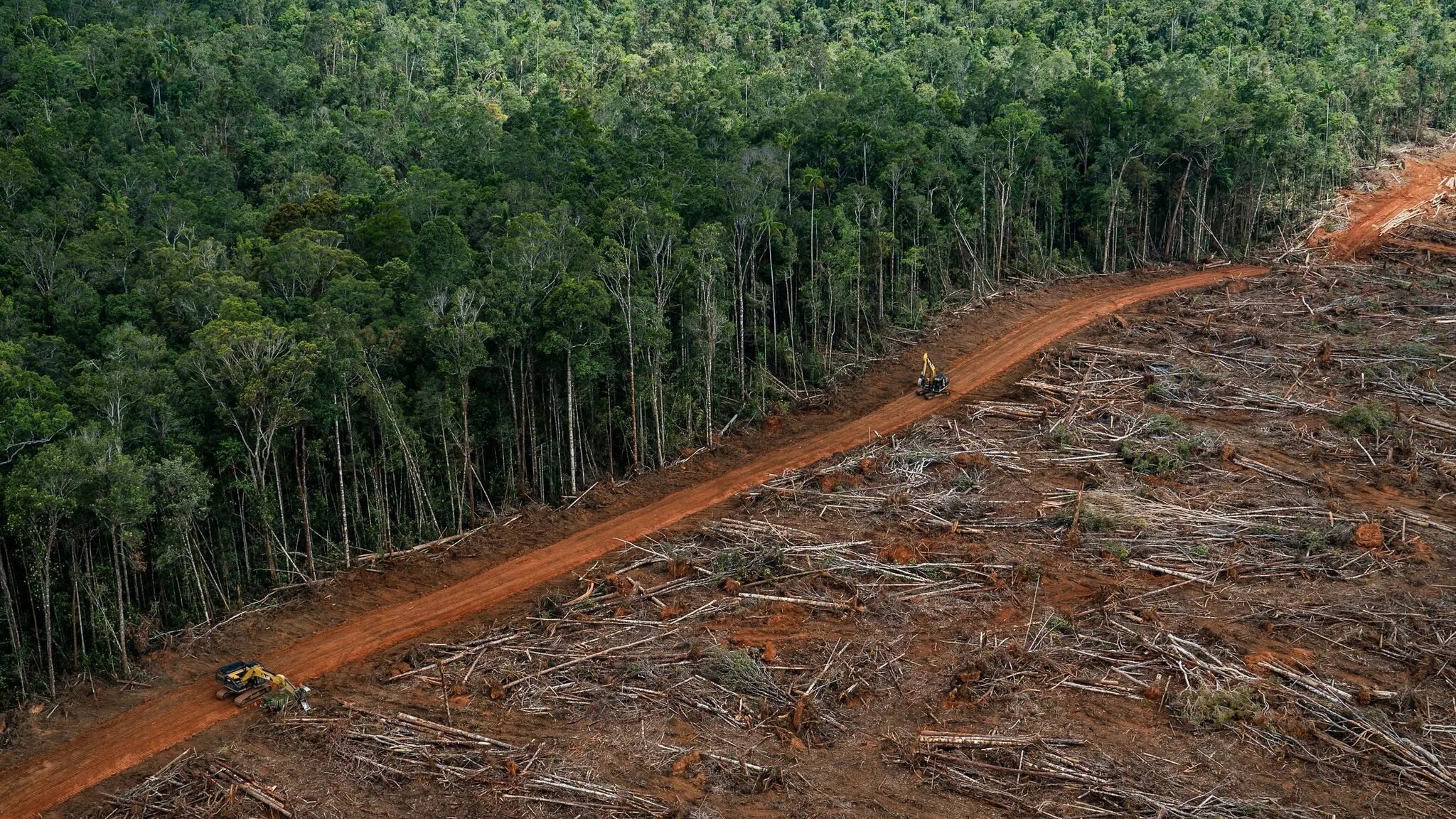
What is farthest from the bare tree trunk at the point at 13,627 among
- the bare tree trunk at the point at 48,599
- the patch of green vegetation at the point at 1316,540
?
the patch of green vegetation at the point at 1316,540

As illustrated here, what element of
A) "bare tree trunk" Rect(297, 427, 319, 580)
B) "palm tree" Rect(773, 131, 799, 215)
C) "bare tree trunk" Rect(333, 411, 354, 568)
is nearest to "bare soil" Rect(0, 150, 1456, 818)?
"bare tree trunk" Rect(333, 411, 354, 568)

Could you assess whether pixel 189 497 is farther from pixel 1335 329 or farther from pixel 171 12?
pixel 171 12

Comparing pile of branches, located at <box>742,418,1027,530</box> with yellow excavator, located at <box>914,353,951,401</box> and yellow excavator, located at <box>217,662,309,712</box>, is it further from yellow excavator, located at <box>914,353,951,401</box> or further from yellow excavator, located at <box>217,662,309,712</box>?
yellow excavator, located at <box>217,662,309,712</box>

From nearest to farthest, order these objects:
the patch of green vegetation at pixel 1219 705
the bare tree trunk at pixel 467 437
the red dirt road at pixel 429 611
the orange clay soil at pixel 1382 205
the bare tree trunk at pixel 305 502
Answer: the patch of green vegetation at pixel 1219 705 → the red dirt road at pixel 429 611 → the bare tree trunk at pixel 305 502 → the bare tree trunk at pixel 467 437 → the orange clay soil at pixel 1382 205

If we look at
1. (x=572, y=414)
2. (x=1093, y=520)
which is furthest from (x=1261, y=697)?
(x=572, y=414)

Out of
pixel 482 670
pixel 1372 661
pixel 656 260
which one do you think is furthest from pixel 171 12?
pixel 1372 661

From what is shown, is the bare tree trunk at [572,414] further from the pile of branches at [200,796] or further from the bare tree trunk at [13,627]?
the pile of branches at [200,796]

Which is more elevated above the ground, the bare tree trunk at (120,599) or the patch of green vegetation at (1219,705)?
the bare tree trunk at (120,599)

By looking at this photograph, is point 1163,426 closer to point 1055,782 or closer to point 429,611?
point 1055,782
